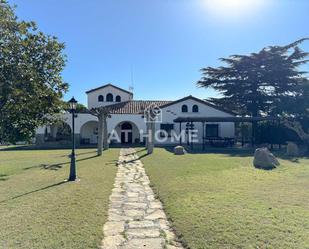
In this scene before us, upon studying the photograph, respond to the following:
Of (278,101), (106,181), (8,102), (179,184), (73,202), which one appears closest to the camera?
(73,202)

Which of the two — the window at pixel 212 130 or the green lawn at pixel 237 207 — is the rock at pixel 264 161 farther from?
the window at pixel 212 130

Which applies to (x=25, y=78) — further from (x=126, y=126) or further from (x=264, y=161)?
(x=126, y=126)

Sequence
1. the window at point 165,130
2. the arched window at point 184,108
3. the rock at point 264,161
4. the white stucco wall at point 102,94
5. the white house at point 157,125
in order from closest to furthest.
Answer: the rock at point 264,161, the white house at point 157,125, the window at point 165,130, the arched window at point 184,108, the white stucco wall at point 102,94

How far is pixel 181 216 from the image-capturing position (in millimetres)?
6152

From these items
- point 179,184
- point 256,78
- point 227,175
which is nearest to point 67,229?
point 179,184

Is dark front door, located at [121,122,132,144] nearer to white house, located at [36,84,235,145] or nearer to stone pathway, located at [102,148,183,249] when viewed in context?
white house, located at [36,84,235,145]

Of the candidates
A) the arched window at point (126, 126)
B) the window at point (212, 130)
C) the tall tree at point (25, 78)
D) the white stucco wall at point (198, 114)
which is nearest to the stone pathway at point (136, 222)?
the tall tree at point (25, 78)

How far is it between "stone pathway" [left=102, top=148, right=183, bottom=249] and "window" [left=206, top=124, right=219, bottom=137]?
79.6 ft

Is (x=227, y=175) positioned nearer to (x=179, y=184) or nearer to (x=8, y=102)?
(x=179, y=184)

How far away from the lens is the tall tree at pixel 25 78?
8.78 metres

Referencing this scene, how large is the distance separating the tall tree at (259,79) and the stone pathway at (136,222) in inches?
996

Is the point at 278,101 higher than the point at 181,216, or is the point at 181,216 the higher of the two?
the point at 278,101

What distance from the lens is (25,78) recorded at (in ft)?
29.5

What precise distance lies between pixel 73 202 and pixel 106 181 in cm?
302
